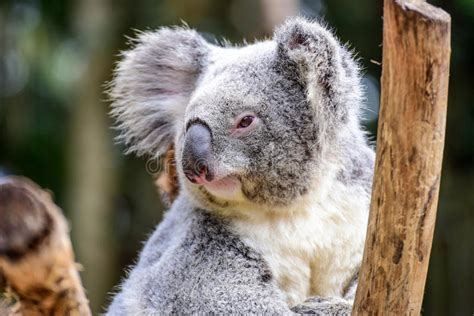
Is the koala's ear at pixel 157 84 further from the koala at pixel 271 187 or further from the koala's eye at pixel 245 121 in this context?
the koala's eye at pixel 245 121

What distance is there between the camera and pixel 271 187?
9.64 ft

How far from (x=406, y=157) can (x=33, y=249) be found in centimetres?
114

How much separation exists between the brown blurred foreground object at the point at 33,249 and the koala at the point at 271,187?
0.47 meters

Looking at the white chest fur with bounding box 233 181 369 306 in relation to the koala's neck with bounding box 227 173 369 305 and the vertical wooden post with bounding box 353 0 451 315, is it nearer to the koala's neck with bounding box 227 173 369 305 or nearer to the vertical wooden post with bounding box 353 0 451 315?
the koala's neck with bounding box 227 173 369 305

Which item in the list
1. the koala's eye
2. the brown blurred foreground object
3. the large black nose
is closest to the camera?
the brown blurred foreground object

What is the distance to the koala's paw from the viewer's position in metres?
2.92

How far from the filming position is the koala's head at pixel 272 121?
2852mm

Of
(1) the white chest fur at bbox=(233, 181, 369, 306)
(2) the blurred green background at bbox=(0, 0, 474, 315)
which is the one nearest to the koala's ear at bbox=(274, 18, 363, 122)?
(1) the white chest fur at bbox=(233, 181, 369, 306)

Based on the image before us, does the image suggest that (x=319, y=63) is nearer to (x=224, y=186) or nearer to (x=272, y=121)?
(x=272, y=121)

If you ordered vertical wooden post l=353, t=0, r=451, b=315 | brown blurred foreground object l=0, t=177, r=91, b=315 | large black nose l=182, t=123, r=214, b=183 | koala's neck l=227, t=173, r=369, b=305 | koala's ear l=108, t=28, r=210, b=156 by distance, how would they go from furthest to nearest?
1. koala's ear l=108, t=28, r=210, b=156
2. koala's neck l=227, t=173, r=369, b=305
3. large black nose l=182, t=123, r=214, b=183
4. brown blurred foreground object l=0, t=177, r=91, b=315
5. vertical wooden post l=353, t=0, r=451, b=315

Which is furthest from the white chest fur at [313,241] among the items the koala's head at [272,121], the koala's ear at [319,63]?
the koala's ear at [319,63]

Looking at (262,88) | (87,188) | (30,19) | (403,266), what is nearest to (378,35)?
(87,188)

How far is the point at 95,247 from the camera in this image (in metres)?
8.44

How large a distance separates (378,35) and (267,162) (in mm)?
6285
